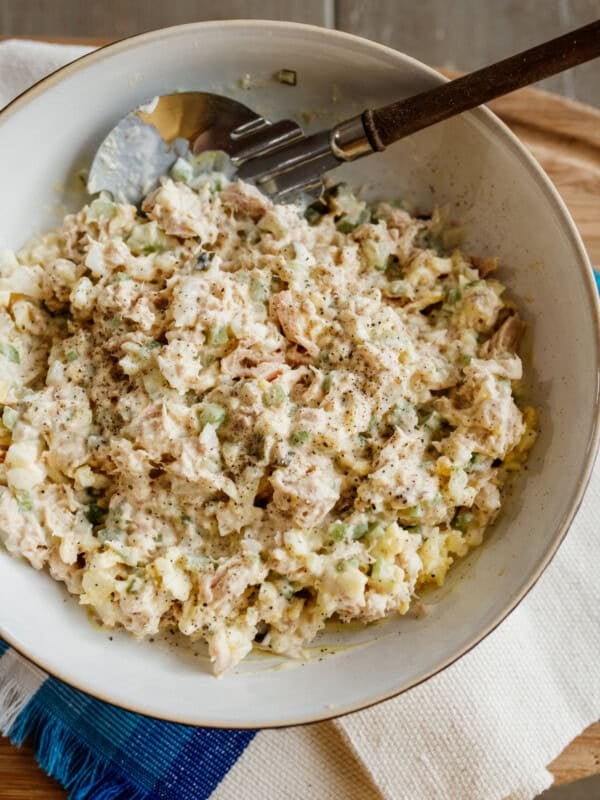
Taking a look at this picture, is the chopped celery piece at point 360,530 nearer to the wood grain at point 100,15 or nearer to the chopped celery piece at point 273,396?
the chopped celery piece at point 273,396

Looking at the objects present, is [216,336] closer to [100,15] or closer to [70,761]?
[70,761]

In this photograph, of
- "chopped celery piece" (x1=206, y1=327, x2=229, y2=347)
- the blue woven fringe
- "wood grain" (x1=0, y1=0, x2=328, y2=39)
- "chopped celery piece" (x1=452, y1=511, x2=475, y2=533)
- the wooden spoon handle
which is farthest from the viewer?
"wood grain" (x1=0, y1=0, x2=328, y2=39)

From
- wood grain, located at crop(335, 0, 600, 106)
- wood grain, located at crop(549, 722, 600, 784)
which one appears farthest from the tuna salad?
wood grain, located at crop(335, 0, 600, 106)

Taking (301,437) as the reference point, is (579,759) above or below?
below

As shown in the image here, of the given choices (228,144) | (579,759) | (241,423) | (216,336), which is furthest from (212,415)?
(579,759)

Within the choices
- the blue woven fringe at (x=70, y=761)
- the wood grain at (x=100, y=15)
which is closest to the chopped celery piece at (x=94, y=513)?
the blue woven fringe at (x=70, y=761)

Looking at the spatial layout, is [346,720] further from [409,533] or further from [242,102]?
[242,102]

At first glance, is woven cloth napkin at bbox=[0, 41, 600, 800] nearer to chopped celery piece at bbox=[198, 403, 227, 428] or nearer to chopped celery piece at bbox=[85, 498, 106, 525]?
chopped celery piece at bbox=[85, 498, 106, 525]
